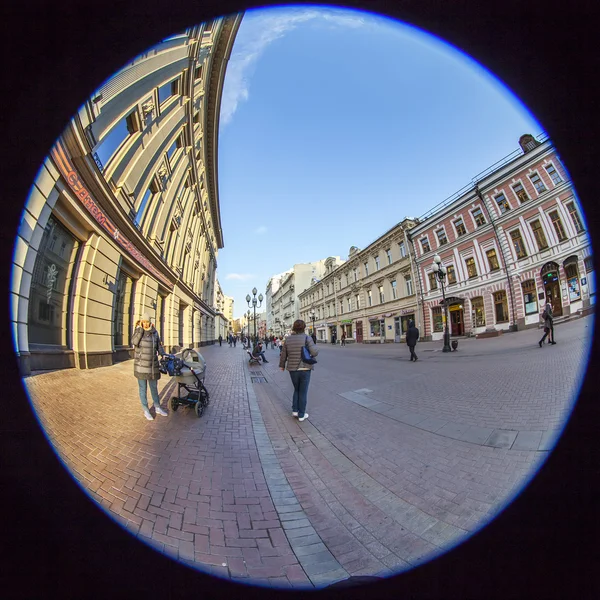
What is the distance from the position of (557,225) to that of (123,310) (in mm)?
3705

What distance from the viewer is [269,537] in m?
1.40

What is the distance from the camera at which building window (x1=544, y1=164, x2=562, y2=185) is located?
153 centimetres

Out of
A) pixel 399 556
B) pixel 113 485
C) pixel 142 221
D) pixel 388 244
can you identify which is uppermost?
pixel 388 244

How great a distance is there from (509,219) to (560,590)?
4037 millimetres

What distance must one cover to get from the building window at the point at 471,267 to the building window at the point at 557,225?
9.40ft

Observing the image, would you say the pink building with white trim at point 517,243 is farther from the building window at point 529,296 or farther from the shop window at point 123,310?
the shop window at point 123,310

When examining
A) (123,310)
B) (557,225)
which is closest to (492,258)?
(557,225)

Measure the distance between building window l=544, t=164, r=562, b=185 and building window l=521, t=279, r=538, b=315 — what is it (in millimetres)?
1658

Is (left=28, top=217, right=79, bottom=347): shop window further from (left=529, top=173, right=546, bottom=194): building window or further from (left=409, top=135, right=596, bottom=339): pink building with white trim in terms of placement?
(left=529, top=173, right=546, bottom=194): building window

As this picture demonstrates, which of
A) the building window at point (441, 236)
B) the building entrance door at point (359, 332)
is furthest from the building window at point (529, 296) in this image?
the building entrance door at point (359, 332)

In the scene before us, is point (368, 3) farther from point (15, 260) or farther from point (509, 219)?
point (509, 219)

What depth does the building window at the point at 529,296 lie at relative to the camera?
2885 mm

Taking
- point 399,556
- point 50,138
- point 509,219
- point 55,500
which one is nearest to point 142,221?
point 50,138

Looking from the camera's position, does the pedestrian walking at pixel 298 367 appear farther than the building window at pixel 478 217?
No
